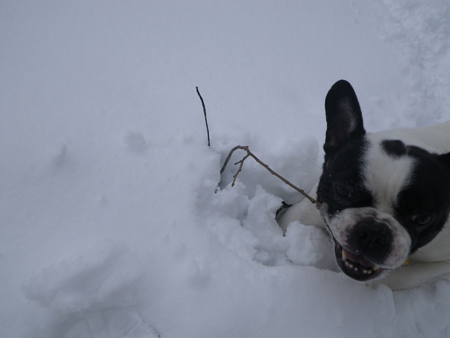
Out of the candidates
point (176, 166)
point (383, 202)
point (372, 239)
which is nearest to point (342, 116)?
point (383, 202)

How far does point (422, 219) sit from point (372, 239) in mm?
348

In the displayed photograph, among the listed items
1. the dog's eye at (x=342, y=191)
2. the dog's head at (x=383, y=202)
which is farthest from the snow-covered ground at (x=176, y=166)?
the dog's eye at (x=342, y=191)

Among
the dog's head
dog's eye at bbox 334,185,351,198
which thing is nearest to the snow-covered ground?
the dog's head

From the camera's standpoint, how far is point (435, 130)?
6.87 ft

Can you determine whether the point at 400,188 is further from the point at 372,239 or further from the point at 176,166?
the point at 176,166

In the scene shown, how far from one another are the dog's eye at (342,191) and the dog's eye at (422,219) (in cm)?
34

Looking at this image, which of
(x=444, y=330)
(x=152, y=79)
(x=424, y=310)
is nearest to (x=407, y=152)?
(x=424, y=310)

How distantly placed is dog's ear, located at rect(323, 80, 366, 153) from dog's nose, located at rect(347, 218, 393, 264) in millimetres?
710

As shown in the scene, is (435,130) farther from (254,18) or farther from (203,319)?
(254,18)

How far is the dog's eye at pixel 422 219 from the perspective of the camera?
4.75ft

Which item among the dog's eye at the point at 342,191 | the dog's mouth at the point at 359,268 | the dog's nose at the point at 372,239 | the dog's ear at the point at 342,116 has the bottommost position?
the dog's mouth at the point at 359,268

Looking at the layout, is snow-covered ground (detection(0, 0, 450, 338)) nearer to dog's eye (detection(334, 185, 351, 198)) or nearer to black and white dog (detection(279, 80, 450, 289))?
black and white dog (detection(279, 80, 450, 289))

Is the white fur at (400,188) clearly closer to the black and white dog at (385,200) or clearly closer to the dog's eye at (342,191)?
the black and white dog at (385,200)

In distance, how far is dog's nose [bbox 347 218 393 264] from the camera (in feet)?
4.43
